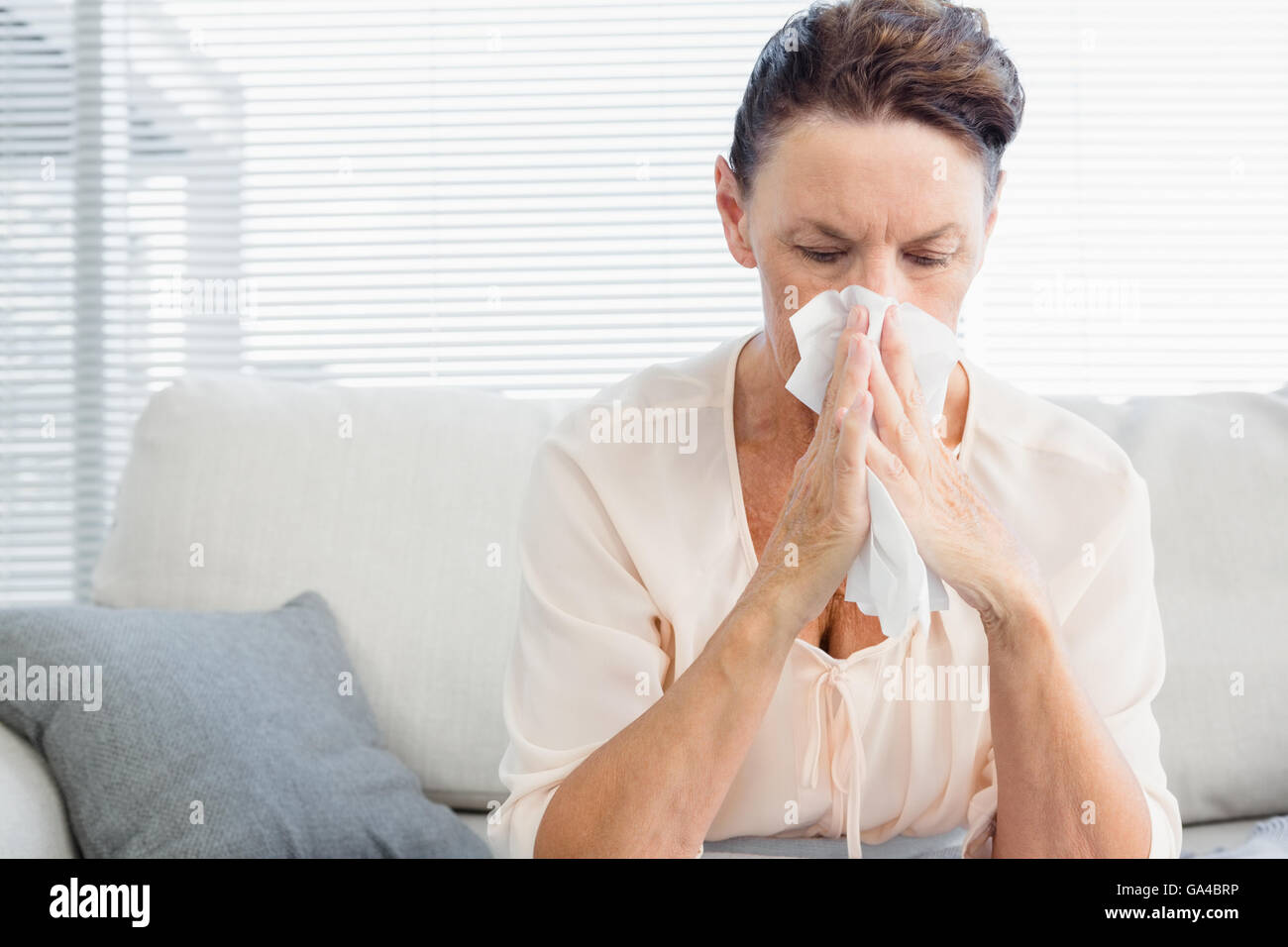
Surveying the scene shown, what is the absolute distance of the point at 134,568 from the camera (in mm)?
1799

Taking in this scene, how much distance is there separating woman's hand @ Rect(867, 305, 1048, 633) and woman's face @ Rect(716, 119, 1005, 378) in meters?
0.07

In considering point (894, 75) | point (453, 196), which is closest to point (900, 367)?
point (894, 75)

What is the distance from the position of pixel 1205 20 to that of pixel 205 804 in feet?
8.64

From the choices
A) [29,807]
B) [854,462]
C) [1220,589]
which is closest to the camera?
[854,462]

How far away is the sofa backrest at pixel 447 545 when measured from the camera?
166 cm

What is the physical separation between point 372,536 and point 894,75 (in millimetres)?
1117

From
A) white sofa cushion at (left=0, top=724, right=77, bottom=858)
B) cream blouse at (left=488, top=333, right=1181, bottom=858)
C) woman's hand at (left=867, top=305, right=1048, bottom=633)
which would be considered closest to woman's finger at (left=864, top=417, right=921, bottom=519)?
woman's hand at (left=867, top=305, right=1048, bottom=633)

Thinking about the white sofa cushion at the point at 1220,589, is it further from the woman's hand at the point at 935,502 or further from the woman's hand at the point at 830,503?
the woman's hand at the point at 830,503

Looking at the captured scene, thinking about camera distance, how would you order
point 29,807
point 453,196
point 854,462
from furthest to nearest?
point 453,196 → point 29,807 → point 854,462

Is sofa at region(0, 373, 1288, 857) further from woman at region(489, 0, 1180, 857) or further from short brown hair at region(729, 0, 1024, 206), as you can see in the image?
short brown hair at region(729, 0, 1024, 206)

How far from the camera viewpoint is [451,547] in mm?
1793

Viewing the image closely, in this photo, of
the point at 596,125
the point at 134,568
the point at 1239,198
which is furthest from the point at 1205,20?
the point at 134,568

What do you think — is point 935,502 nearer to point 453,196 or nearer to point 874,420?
point 874,420

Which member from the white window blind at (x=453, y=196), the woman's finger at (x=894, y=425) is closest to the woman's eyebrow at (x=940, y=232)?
the woman's finger at (x=894, y=425)
